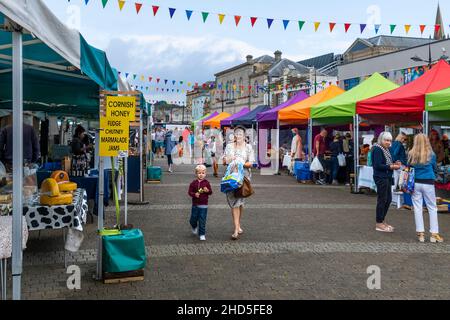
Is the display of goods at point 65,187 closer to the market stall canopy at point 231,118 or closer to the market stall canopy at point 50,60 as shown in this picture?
the market stall canopy at point 50,60

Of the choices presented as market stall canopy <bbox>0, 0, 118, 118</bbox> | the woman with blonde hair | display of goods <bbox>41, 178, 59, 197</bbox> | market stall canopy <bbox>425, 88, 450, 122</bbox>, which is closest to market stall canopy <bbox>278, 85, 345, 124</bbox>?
market stall canopy <bbox>425, 88, 450, 122</bbox>

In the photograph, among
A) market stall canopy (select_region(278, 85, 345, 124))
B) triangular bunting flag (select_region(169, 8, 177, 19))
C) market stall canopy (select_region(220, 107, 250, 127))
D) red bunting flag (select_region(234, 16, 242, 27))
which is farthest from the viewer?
market stall canopy (select_region(220, 107, 250, 127))

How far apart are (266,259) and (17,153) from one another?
3673 millimetres

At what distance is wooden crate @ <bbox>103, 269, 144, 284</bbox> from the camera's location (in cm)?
539

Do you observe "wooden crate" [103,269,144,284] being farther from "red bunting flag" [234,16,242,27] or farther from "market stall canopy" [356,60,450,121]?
"red bunting flag" [234,16,242,27]

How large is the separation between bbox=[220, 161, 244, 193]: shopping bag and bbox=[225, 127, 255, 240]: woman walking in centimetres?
9

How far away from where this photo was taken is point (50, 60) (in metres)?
6.23

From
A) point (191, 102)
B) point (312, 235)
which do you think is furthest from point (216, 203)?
point (191, 102)

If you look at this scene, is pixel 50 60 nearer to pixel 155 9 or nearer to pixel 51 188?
pixel 51 188

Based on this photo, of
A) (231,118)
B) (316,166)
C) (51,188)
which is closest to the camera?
(51,188)

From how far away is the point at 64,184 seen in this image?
6.34 m

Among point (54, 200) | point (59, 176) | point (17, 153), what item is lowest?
point (54, 200)

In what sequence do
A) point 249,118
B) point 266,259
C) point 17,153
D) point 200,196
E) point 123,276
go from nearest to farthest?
point 17,153
point 123,276
point 266,259
point 200,196
point 249,118

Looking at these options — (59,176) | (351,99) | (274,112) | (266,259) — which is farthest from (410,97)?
(274,112)
